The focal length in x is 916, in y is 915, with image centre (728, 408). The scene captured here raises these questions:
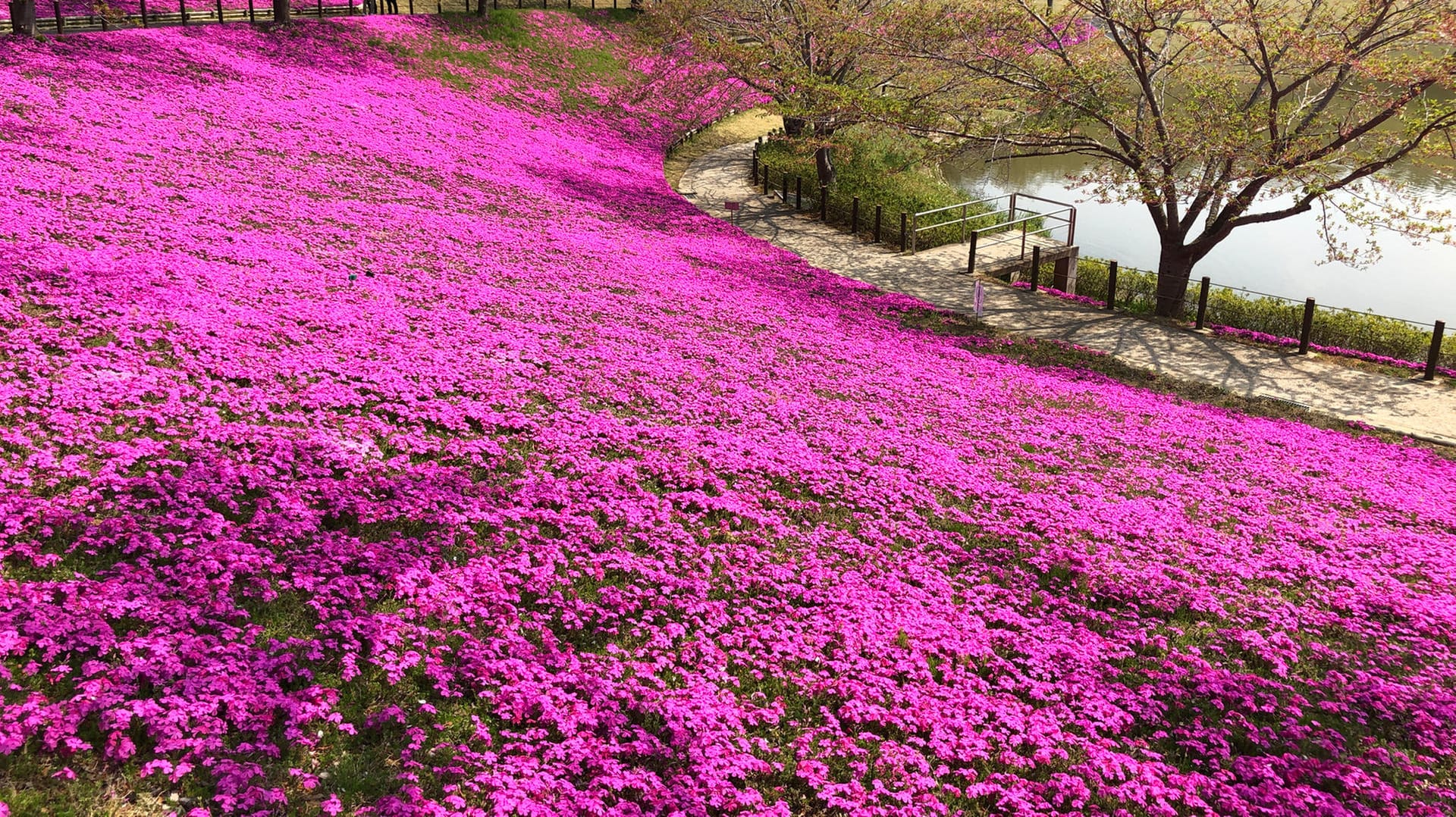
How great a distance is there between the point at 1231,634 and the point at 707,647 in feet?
18.4

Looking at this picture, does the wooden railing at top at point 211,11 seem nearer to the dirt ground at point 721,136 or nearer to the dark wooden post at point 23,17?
the dark wooden post at point 23,17

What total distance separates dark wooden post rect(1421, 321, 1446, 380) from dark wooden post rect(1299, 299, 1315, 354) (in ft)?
6.97

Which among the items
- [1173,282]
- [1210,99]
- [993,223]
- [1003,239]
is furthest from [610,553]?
[993,223]

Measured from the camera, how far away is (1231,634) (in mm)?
9500

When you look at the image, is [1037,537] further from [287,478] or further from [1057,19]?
[1057,19]

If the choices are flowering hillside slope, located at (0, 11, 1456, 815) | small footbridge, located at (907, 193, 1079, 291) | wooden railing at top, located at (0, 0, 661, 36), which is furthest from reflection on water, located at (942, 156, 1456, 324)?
wooden railing at top, located at (0, 0, 661, 36)

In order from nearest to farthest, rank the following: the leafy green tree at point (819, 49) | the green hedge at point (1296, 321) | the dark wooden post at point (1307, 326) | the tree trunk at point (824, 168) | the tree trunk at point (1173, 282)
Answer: the dark wooden post at point (1307, 326) → the green hedge at point (1296, 321) → the tree trunk at point (1173, 282) → the leafy green tree at point (819, 49) → the tree trunk at point (824, 168)

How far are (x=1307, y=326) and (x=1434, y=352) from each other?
2.27 metres

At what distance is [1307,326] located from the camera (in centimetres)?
1970

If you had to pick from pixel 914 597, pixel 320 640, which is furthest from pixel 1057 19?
pixel 320 640

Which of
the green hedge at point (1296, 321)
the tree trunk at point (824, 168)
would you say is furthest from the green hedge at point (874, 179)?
the green hedge at point (1296, 321)

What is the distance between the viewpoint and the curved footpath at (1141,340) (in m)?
17.3

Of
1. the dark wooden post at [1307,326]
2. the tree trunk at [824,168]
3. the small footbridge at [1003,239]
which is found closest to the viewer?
the dark wooden post at [1307,326]

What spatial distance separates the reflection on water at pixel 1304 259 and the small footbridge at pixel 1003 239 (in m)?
1.42
